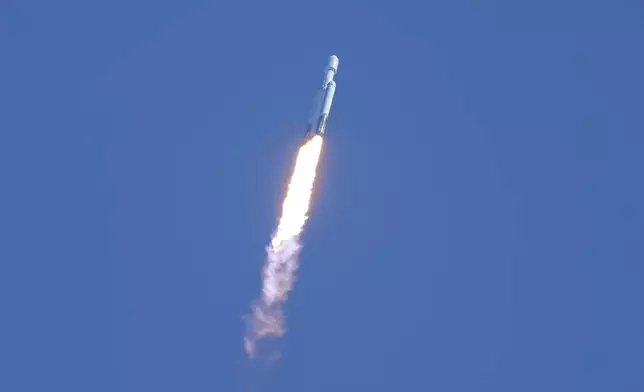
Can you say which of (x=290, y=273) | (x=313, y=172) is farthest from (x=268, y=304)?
(x=313, y=172)

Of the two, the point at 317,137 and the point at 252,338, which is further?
the point at 252,338

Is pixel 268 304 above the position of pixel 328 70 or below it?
below

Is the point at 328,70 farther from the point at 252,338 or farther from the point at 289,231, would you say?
the point at 252,338

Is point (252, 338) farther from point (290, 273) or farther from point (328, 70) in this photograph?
point (328, 70)
